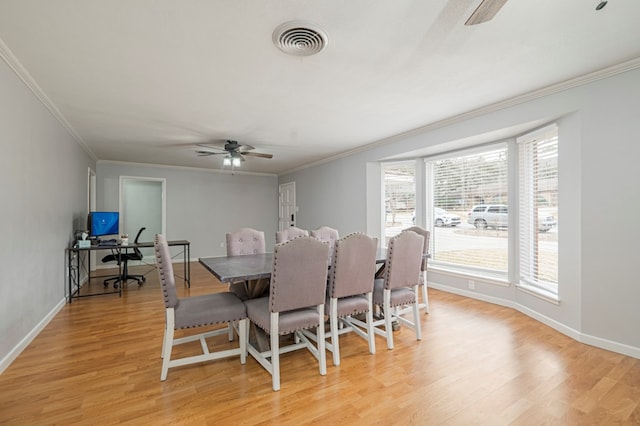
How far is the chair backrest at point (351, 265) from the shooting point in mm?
2391

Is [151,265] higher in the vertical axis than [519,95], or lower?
lower

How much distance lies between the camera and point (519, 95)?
3.10m

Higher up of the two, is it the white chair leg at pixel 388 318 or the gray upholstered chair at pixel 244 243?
the gray upholstered chair at pixel 244 243

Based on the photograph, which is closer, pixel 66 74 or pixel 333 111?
pixel 66 74

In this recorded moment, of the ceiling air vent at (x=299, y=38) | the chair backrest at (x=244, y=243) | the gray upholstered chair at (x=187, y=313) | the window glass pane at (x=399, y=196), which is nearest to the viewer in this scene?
the ceiling air vent at (x=299, y=38)

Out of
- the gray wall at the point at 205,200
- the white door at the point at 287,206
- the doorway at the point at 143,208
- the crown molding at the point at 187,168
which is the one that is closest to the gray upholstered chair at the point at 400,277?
the white door at the point at 287,206

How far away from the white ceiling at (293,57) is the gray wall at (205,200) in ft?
10.3

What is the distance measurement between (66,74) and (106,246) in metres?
2.68

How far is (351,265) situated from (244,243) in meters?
1.67

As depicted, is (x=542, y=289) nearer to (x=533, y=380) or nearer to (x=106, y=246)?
(x=533, y=380)

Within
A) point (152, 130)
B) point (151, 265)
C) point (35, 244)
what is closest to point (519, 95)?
point (152, 130)

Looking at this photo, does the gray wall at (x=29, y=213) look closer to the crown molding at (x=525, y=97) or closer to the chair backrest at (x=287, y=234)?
the chair backrest at (x=287, y=234)

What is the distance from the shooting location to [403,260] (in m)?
2.70

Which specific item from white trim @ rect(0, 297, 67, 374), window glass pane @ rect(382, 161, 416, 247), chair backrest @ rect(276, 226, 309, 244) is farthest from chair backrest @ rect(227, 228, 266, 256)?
window glass pane @ rect(382, 161, 416, 247)
